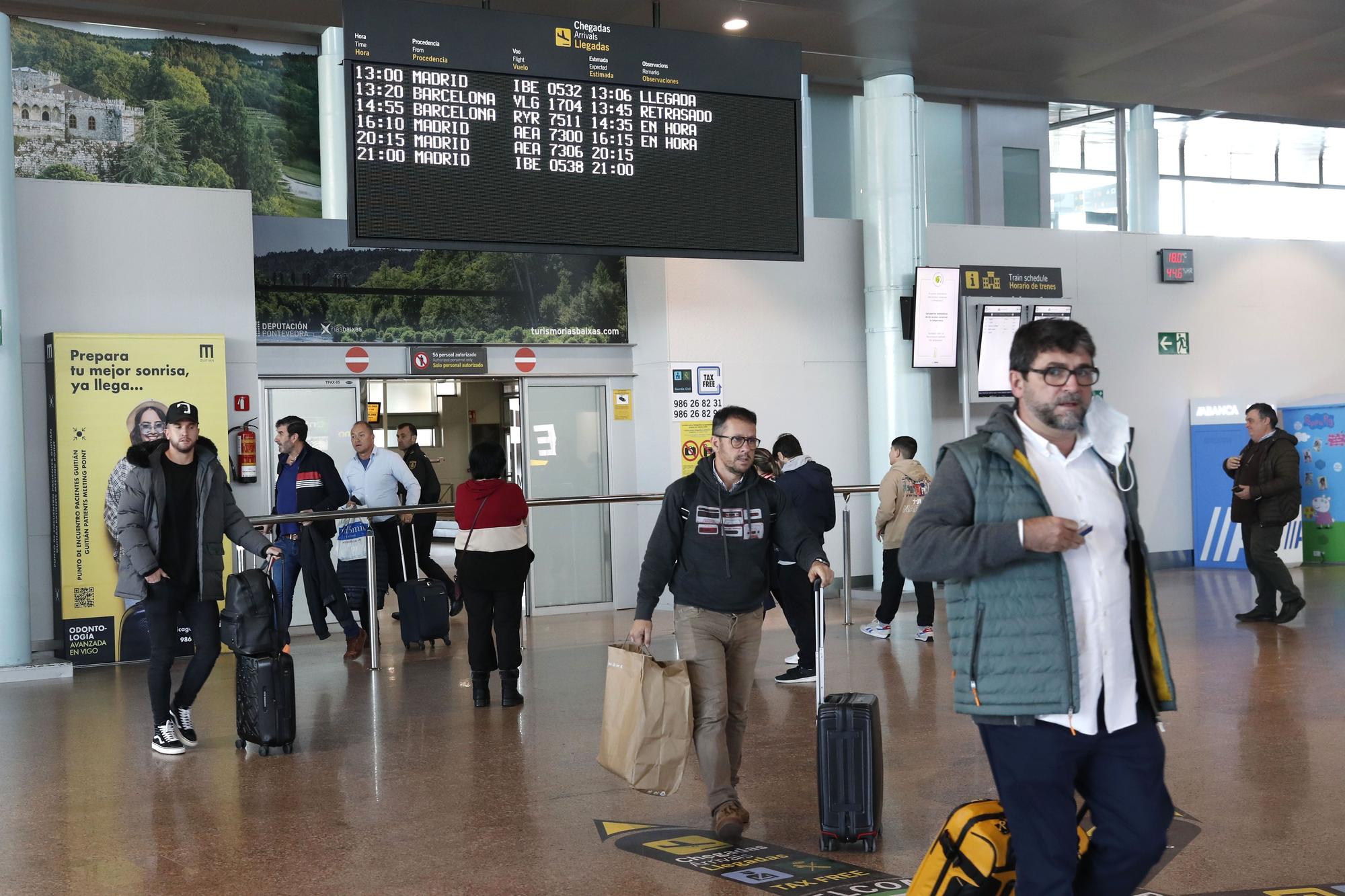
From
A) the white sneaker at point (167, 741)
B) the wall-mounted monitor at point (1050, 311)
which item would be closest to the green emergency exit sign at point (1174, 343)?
the wall-mounted monitor at point (1050, 311)

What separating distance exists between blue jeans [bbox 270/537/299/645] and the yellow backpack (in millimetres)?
7388

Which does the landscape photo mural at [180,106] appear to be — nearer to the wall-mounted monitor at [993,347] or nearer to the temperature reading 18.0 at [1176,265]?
the wall-mounted monitor at [993,347]

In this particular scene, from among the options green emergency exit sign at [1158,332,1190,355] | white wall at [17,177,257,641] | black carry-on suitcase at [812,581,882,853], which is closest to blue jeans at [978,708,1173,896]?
black carry-on suitcase at [812,581,882,853]

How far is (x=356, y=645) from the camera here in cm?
996

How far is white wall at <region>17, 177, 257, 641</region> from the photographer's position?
9.87 m

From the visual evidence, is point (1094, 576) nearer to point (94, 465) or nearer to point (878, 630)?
point (878, 630)

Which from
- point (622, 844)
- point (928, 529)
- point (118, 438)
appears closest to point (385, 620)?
point (118, 438)

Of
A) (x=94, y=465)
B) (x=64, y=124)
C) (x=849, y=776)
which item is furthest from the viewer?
(x=64, y=124)

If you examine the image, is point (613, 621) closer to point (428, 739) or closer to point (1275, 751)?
point (428, 739)

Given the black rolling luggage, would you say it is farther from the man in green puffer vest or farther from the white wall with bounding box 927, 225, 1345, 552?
the white wall with bounding box 927, 225, 1345, 552

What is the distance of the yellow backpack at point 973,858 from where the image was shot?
10.9 ft

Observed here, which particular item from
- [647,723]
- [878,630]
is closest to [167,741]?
[647,723]

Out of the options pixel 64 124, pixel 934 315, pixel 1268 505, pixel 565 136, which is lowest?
pixel 1268 505

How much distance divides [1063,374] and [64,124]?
14.1 meters
